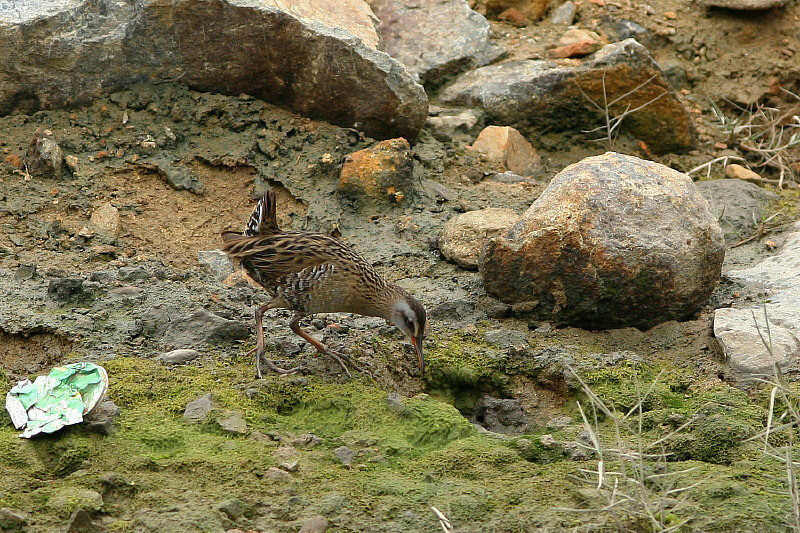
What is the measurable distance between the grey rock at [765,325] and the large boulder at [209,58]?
3.18 meters

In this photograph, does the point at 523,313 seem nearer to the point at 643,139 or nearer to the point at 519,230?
Result: the point at 519,230

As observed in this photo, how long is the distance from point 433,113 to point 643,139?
2.07 m

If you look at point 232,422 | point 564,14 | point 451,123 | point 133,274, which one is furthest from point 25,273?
point 564,14

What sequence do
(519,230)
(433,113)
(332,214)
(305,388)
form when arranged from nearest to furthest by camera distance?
(305,388) → (519,230) → (332,214) → (433,113)

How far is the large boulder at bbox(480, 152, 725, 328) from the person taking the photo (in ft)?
18.6

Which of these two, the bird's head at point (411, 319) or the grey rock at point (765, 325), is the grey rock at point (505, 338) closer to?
the bird's head at point (411, 319)

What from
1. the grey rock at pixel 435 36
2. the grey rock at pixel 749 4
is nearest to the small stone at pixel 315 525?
the grey rock at pixel 435 36

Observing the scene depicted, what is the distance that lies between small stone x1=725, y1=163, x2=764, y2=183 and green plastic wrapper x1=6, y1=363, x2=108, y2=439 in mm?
6288

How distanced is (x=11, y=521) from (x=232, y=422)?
3.99 feet

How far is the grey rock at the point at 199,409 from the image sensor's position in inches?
183

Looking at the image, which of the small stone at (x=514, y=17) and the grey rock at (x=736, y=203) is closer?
the grey rock at (x=736, y=203)

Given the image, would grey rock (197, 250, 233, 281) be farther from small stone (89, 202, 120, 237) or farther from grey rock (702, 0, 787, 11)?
grey rock (702, 0, 787, 11)

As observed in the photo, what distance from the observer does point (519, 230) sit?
19.5 ft

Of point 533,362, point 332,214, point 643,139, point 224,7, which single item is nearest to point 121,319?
point 332,214
